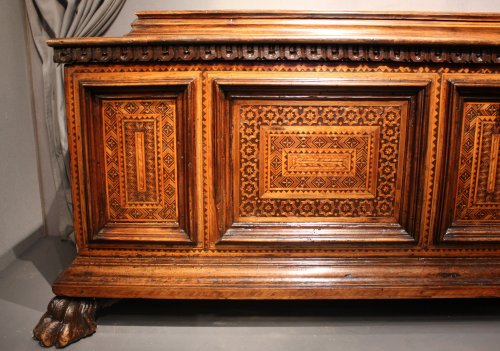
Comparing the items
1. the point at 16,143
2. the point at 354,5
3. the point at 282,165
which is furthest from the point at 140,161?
the point at 354,5

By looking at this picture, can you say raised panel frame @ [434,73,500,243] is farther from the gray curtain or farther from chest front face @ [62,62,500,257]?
the gray curtain

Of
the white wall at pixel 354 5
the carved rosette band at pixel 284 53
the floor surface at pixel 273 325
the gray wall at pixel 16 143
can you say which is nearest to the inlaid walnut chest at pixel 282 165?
the carved rosette band at pixel 284 53

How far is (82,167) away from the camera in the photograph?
55.2 inches

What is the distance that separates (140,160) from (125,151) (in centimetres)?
5

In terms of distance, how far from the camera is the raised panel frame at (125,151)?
1356mm

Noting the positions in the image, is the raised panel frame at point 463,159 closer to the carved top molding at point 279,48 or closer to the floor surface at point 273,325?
the carved top molding at point 279,48

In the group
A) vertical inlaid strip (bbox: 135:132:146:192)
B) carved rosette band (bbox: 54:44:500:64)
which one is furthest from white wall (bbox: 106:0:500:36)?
vertical inlaid strip (bbox: 135:132:146:192)

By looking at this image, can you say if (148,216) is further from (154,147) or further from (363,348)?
(363,348)

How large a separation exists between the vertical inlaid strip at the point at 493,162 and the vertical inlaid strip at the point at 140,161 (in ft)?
3.46

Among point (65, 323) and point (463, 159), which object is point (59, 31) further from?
point (463, 159)

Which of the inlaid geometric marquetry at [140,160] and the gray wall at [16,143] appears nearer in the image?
the inlaid geometric marquetry at [140,160]

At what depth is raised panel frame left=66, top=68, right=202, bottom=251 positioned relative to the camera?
136cm

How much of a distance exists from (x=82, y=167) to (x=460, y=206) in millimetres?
1172

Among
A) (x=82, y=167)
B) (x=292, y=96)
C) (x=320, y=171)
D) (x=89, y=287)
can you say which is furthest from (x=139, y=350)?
(x=292, y=96)
